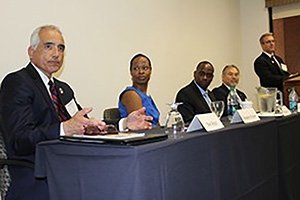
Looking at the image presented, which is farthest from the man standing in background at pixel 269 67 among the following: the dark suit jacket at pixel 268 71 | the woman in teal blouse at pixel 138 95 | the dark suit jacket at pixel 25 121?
the dark suit jacket at pixel 25 121

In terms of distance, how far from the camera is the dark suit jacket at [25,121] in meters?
1.92

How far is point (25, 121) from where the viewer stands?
1.94m

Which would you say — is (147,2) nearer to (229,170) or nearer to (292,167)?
(292,167)

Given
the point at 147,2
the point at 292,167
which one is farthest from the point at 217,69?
the point at 292,167

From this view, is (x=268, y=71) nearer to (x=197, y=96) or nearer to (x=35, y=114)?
(x=197, y=96)

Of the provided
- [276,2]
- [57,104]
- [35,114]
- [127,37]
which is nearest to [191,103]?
[127,37]

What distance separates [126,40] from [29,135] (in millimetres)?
2444

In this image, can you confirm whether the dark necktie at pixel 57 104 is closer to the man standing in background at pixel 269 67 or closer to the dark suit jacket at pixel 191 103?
the dark suit jacket at pixel 191 103

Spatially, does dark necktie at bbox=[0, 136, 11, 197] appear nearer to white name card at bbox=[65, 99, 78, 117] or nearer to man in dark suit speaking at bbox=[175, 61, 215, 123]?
white name card at bbox=[65, 99, 78, 117]

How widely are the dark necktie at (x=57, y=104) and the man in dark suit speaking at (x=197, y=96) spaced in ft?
4.15

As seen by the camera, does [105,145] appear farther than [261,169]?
No

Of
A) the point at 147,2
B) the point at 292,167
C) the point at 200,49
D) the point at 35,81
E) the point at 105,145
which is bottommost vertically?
the point at 292,167

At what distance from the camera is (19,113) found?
195 cm

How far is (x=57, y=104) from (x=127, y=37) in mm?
2087
